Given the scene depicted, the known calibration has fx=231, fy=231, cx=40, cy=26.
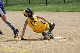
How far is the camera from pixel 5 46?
678 cm

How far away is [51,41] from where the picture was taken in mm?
7473

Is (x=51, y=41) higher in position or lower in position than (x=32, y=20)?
lower

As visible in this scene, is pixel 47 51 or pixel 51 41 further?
pixel 51 41

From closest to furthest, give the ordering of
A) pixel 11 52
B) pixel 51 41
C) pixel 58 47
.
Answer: pixel 11 52, pixel 58 47, pixel 51 41

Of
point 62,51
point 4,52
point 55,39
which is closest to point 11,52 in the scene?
point 4,52

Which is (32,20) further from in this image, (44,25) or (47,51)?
(47,51)

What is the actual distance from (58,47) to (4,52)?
61.0 inches

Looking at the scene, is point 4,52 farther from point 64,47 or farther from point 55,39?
point 55,39

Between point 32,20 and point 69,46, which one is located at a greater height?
point 32,20

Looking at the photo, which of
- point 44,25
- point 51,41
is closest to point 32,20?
point 44,25

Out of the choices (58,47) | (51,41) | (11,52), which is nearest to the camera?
(11,52)

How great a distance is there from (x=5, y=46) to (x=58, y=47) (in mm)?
1552

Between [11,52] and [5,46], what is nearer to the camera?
[11,52]

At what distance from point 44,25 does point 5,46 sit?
5.17 feet
